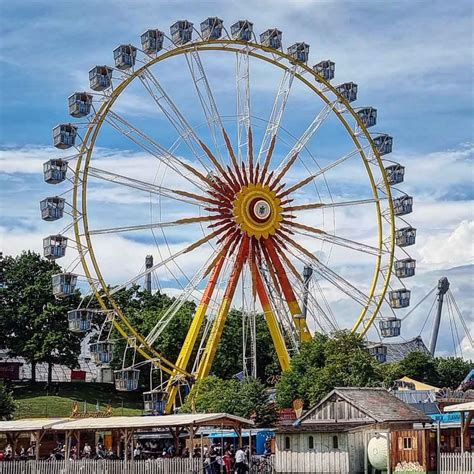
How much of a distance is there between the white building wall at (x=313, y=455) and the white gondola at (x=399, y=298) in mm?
27354

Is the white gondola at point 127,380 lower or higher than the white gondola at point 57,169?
lower

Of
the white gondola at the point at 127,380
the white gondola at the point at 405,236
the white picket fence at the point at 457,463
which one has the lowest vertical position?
the white picket fence at the point at 457,463

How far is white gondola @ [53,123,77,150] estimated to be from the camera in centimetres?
5478

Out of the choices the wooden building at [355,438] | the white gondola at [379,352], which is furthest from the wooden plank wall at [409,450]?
the white gondola at [379,352]

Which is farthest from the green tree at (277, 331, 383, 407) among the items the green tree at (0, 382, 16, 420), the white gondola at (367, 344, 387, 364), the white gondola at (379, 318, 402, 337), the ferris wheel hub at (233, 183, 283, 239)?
the green tree at (0, 382, 16, 420)

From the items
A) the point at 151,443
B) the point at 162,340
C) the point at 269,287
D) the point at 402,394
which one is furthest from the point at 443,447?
the point at 162,340

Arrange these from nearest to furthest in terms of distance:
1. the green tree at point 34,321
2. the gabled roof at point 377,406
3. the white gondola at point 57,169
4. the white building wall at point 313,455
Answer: the white building wall at point 313,455 → the gabled roof at point 377,406 → the white gondola at point 57,169 → the green tree at point 34,321

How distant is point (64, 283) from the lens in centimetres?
5500

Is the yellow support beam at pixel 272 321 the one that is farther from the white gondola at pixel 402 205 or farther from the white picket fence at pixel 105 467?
the white picket fence at pixel 105 467

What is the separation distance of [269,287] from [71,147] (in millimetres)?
14148

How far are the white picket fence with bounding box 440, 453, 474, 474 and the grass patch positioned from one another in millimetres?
40275

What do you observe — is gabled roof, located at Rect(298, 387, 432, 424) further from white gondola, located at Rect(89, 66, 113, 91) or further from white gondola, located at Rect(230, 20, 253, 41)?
white gondola, located at Rect(230, 20, 253, 41)

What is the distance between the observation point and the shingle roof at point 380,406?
133ft

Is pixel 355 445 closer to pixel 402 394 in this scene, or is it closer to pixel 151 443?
pixel 151 443
